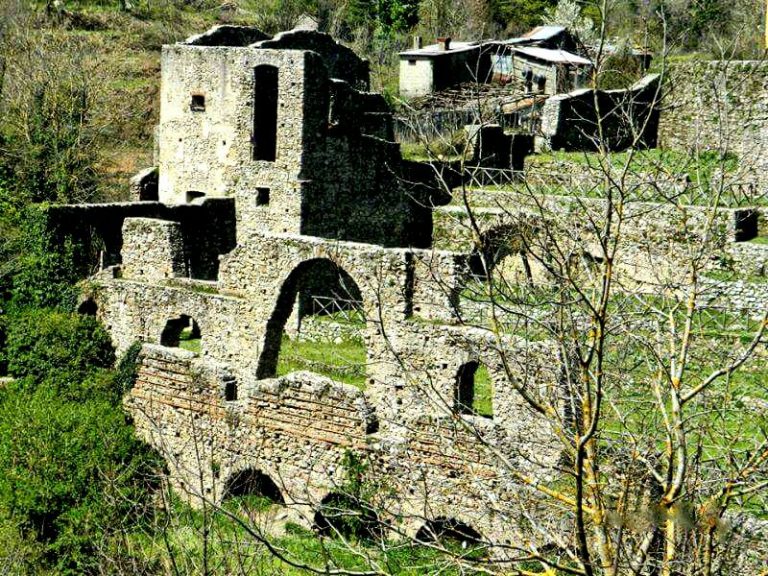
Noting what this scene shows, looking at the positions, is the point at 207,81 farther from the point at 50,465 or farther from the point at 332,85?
the point at 50,465

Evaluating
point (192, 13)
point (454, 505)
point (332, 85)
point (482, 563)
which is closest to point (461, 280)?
point (454, 505)

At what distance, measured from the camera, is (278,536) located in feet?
52.3

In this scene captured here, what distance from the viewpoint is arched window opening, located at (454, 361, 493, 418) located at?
638 inches

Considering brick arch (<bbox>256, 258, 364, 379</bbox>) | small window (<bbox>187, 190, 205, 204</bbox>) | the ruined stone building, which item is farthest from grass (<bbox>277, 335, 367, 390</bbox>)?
small window (<bbox>187, 190, 205, 204</bbox>)

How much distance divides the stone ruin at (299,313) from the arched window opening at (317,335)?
59mm

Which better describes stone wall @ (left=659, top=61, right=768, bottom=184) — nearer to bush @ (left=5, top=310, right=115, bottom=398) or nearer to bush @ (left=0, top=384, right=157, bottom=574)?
bush @ (left=5, top=310, right=115, bottom=398)

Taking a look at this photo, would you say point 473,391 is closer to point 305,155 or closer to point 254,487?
point 254,487

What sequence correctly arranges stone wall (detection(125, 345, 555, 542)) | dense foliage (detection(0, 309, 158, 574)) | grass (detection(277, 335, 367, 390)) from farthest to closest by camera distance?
grass (detection(277, 335, 367, 390)), dense foliage (detection(0, 309, 158, 574)), stone wall (detection(125, 345, 555, 542))

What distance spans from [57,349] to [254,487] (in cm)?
476

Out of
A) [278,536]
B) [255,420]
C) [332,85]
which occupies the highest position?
[332,85]

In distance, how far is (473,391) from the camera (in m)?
17.7

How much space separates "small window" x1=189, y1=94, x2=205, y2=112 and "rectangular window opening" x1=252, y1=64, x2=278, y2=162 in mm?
3110

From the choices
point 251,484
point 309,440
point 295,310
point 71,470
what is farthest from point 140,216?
point 309,440

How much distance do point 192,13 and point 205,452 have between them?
133 feet
